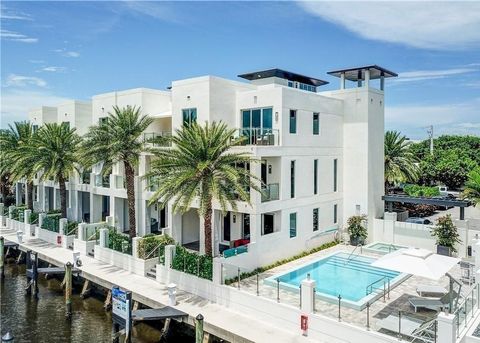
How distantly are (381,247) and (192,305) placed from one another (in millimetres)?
13050

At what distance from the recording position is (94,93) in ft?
101

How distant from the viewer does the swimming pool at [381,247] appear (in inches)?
917

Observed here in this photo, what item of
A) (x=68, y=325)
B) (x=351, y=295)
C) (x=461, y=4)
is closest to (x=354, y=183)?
(x=351, y=295)

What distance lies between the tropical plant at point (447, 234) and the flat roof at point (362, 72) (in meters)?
10.2

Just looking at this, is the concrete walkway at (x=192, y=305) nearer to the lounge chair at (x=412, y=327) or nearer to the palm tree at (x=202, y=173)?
the palm tree at (x=202, y=173)

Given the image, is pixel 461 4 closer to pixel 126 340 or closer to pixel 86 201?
pixel 126 340

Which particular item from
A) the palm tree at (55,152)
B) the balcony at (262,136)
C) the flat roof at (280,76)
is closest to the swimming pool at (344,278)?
the balcony at (262,136)

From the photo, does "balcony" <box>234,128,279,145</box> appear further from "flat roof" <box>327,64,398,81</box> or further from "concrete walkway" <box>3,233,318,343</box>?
"concrete walkway" <box>3,233,318,343</box>

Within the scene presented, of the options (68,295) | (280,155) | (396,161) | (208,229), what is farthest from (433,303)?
(396,161)

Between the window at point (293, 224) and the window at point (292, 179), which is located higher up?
the window at point (292, 179)

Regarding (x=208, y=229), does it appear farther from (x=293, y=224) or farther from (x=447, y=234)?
(x=447, y=234)

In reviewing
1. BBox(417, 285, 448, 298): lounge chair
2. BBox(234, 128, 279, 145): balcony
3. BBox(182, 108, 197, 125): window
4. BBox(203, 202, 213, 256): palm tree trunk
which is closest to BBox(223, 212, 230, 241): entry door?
BBox(234, 128, 279, 145): balcony

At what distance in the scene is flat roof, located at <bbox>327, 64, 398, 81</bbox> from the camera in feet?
84.3

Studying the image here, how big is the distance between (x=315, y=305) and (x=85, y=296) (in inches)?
486
